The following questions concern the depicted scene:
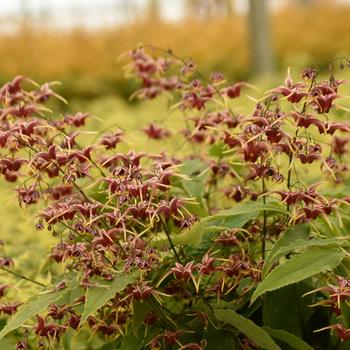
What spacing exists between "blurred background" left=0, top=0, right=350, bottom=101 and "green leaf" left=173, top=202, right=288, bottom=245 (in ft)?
34.5

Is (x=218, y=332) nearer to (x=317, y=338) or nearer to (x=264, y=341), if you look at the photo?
(x=264, y=341)

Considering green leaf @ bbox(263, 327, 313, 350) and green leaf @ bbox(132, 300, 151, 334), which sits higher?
green leaf @ bbox(132, 300, 151, 334)

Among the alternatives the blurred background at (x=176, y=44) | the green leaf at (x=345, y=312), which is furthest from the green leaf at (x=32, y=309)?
the blurred background at (x=176, y=44)

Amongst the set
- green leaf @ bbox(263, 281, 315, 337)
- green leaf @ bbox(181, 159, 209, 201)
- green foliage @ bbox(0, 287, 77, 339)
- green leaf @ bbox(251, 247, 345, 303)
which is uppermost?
green leaf @ bbox(251, 247, 345, 303)

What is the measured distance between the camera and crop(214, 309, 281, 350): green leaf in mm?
2316

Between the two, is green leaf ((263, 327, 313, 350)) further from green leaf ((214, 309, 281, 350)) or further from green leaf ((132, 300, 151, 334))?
green leaf ((132, 300, 151, 334))

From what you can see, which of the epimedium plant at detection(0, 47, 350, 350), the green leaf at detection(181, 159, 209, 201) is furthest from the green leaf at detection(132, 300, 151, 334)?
the green leaf at detection(181, 159, 209, 201)

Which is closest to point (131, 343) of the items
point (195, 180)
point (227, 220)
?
point (227, 220)

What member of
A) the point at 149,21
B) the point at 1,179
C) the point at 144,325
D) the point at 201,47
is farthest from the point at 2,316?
the point at 149,21

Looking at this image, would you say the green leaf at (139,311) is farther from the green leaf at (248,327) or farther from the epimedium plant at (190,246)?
the green leaf at (248,327)

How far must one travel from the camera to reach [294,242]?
230cm

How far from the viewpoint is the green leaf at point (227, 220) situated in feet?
7.48

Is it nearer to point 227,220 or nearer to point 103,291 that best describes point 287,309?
point 227,220

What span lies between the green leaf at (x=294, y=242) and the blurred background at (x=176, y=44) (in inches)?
419
